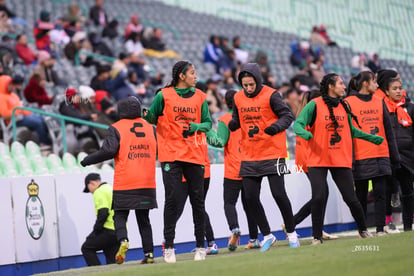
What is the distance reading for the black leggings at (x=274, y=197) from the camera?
10.2 meters

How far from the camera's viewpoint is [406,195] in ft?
39.3

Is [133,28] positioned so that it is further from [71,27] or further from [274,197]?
[274,197]

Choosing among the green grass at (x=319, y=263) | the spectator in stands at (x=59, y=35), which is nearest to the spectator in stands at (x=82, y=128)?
the spectator in stands at (x=59, y=35)

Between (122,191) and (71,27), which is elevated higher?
(71,27)

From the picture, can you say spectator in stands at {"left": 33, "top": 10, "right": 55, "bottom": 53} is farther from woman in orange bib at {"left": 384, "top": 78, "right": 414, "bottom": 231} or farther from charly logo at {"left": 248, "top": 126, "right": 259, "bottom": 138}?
charly logo at {"left": 248, "top": 126, "right": 259, "bottom": 138}

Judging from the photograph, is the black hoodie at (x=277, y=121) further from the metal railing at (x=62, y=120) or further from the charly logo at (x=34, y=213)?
the metal railing at (x=62, y=120)

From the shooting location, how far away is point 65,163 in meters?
14.4

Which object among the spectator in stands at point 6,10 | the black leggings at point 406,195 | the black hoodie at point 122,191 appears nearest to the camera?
the black hoodie at point 122,191

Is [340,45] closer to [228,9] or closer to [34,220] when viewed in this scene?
[228,9]

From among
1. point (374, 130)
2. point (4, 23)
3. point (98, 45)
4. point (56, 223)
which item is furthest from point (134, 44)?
point (374, 130)

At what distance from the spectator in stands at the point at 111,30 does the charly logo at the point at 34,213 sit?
1266 centimetres

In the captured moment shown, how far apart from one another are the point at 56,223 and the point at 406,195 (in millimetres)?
4639

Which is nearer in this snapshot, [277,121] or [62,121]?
[277,121]

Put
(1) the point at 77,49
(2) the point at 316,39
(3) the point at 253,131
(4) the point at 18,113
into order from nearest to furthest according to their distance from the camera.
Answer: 1. (3) the point at 253,131
2. (4) the point at 18,113
3. (1) the point at 77,49
4. (2) the point at 316,39
